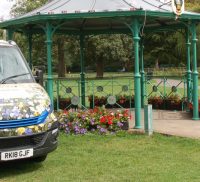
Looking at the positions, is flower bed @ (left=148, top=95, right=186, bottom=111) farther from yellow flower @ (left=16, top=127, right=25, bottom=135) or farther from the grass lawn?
yellow flower @ (left=16, top=127, right=25, bottom=135)

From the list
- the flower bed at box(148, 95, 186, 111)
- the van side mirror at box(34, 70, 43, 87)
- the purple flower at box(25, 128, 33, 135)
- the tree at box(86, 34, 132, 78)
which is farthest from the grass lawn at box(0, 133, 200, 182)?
the tree at box(86, 34, 132, 78)

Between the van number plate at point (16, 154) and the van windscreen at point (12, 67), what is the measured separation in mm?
1557

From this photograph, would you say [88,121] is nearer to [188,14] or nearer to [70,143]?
[70,143]

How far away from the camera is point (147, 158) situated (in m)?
8.52

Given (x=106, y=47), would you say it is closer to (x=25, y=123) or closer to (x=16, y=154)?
(x=25, y=123)

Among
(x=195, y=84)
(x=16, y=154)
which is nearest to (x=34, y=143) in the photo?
(x=16, y=154)

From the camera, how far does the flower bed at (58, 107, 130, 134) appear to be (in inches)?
432

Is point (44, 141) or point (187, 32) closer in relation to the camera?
point (44, 141)

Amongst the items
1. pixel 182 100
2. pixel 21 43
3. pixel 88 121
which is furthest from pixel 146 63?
pixel 88 121

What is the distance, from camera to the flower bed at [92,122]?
432 inches

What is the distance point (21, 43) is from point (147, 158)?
4410 centimetres

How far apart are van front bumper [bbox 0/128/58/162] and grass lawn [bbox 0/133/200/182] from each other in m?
0.45

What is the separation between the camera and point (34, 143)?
23.9 ft

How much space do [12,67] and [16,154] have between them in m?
2.07
